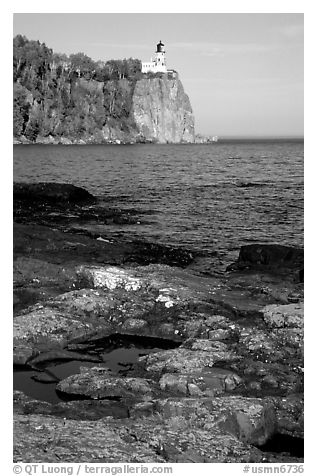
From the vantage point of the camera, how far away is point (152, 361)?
10.5 meters

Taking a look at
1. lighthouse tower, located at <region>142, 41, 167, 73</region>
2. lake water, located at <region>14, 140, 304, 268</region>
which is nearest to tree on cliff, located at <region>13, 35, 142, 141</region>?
lighthouse tower, located at <region>142, 41, 167, 73</region>

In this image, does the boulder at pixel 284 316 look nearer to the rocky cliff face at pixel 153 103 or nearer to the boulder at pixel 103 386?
the boulder at pixel 103 386

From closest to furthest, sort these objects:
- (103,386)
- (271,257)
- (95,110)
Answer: (103,386) < (271,257) < (95,110)

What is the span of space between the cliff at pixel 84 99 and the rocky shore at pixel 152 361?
12405 cm

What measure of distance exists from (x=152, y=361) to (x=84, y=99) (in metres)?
158

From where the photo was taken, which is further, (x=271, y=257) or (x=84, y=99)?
(x=84, y=99)

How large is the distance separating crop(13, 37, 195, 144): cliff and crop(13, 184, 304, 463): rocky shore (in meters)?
124

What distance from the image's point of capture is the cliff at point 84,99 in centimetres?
14588

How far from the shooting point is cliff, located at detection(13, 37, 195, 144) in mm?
145875

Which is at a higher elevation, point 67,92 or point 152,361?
point 67,92

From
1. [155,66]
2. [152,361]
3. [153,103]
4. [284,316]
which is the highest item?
[155,66]

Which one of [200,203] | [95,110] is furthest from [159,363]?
[95,110]

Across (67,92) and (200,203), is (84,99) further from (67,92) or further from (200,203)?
(200,203)
